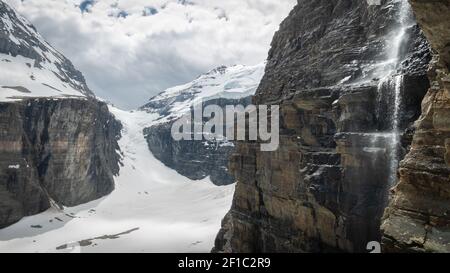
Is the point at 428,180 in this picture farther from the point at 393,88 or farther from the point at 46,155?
the point at 46,155

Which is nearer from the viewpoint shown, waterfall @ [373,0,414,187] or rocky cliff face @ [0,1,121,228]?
waterfall @ [373,0,414,187]

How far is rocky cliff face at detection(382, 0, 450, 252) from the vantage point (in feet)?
60.0

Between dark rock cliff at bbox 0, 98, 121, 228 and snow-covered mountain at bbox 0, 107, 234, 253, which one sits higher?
dark rock cliff at bbox 0, 98, 121, 228

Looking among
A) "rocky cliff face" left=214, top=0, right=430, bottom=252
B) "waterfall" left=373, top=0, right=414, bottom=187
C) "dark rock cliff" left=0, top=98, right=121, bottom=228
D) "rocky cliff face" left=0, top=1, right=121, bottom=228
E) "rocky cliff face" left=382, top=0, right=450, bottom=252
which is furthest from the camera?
"rocky cliff face" left=0, top=1, right=121, bottom=228

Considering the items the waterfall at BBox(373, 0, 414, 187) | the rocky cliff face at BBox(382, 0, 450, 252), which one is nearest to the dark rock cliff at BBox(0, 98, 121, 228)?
the waterfall at BBox(373, 0, 414, 187)

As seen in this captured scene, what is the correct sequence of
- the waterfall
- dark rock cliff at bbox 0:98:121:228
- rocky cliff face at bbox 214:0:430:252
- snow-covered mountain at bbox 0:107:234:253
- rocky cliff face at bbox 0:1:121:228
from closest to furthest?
the waterfall, rocky cliff face at bbox 214:0:430:252, snow-covered mountain at bbox 0:107:234:253, dark rock cliff at bbox 0:98:121:228, rocky cliff face at bbox 0:1:121:228

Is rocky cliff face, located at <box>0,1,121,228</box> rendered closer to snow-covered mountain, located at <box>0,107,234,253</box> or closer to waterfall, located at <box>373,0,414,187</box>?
snow-covered mountain, located at <box>0,107,234,253</box>

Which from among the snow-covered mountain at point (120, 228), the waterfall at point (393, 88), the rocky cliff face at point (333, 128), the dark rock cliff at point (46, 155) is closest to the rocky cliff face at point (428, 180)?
→ the rocky cliff face at point (333, 128)

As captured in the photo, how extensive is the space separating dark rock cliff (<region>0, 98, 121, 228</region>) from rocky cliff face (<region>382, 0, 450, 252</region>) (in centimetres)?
12212

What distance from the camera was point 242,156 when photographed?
63062 millimetres

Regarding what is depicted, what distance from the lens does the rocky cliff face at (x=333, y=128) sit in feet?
122

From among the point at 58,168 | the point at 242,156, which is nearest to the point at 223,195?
the point at 58,168

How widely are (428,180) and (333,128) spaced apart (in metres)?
23.5
